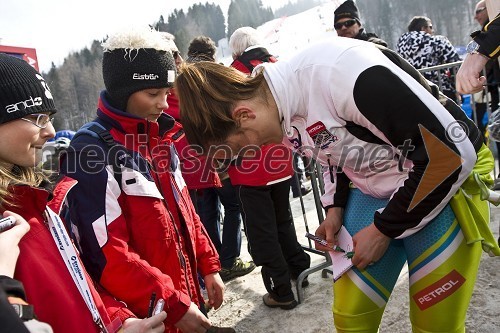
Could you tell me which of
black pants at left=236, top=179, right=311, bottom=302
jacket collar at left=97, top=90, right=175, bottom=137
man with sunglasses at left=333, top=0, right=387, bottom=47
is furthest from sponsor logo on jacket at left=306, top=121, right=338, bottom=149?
man with sunglasses at left=333, top=0, right=387, bottom=47

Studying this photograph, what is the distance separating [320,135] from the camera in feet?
5.25

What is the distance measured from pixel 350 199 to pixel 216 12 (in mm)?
83857

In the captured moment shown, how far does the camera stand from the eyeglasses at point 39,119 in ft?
4.59

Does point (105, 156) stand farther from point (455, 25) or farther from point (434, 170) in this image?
point (455, 25)

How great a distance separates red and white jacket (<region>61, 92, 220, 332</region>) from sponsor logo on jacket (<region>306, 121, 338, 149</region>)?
74 centimetres

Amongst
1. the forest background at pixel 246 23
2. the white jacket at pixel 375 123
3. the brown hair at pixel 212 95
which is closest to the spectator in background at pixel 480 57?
the white jacket at pixel 375 123

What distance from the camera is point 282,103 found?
1625 millimetres

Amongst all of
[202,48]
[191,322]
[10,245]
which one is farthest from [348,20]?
[10,245]

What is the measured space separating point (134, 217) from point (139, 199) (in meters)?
0.08

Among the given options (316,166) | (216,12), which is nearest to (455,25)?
(216,12)

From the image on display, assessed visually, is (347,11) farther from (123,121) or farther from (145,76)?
(123,121)

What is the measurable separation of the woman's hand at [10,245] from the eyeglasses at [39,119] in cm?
36

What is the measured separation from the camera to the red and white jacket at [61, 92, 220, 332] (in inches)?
66.3

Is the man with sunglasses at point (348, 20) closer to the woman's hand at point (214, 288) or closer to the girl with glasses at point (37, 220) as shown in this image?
the woman's hand at point (214, 288)
